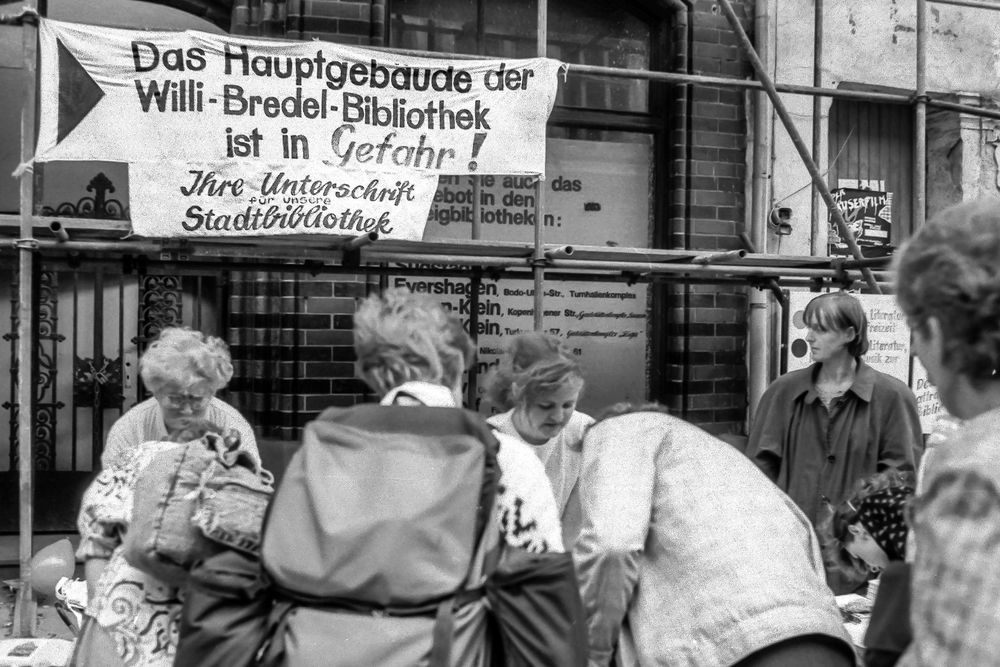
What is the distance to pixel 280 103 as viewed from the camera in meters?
5.12

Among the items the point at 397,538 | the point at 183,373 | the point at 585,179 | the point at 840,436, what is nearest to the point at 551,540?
the point at 397,538

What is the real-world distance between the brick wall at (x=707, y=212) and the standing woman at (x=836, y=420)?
2.44 meters

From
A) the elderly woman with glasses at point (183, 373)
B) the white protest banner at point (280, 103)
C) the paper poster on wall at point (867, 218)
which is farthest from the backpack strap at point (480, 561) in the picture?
the paper poster on wall at point (867, 218)

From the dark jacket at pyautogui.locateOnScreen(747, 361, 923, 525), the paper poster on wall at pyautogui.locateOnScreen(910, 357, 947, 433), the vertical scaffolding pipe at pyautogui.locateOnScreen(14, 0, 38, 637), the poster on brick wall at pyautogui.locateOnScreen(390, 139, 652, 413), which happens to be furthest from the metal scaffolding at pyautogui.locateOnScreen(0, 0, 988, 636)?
the dark jacket at pyautogui.locateOnScreen(747, 361, 923, 525)

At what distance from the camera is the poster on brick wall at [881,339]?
6355 millimetres

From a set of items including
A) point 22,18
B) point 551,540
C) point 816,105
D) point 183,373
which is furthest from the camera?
point 816,105

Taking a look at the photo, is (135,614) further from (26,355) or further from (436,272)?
(436,272)

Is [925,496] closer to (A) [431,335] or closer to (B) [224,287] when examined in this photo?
(A) [431,335]

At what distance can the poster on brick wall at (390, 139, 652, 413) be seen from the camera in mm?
7090

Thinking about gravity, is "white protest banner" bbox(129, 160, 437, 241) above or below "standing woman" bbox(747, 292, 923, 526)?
above

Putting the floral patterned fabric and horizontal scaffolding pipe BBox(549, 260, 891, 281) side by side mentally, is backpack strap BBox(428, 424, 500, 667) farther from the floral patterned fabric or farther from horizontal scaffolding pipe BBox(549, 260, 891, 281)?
horizontal scaffolding pipe BBox(549, 260, 891, 281)

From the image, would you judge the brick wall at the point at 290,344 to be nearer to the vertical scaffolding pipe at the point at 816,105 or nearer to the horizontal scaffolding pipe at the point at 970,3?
the vertical scaffolding pipe at the point at 816,105

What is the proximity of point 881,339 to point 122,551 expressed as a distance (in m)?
4.95

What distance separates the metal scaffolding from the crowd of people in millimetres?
2170
